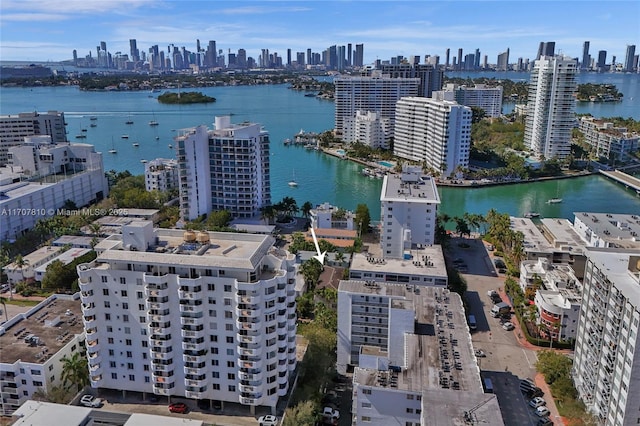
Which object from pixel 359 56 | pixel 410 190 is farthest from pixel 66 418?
pixel 359 56

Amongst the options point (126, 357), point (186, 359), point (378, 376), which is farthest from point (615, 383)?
point (126, 357)

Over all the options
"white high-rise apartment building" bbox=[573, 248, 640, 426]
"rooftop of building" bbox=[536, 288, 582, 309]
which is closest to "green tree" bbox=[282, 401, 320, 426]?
"white high-rise apartment building" bbox=[573, 248, 640, 426]

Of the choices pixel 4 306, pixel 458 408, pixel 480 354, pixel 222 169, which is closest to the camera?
pixel 458 408

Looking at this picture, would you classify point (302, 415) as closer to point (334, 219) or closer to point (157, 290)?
point (157, 290)

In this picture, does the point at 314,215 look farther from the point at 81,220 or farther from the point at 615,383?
the point at 615,383

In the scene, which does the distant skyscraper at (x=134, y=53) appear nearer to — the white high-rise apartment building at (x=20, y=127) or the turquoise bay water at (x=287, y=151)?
the turquoise bay water at (x=287, y=151)

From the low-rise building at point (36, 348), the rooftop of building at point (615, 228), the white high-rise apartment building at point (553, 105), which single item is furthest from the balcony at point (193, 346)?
the white high-rise apartment building at point (553, 105)
